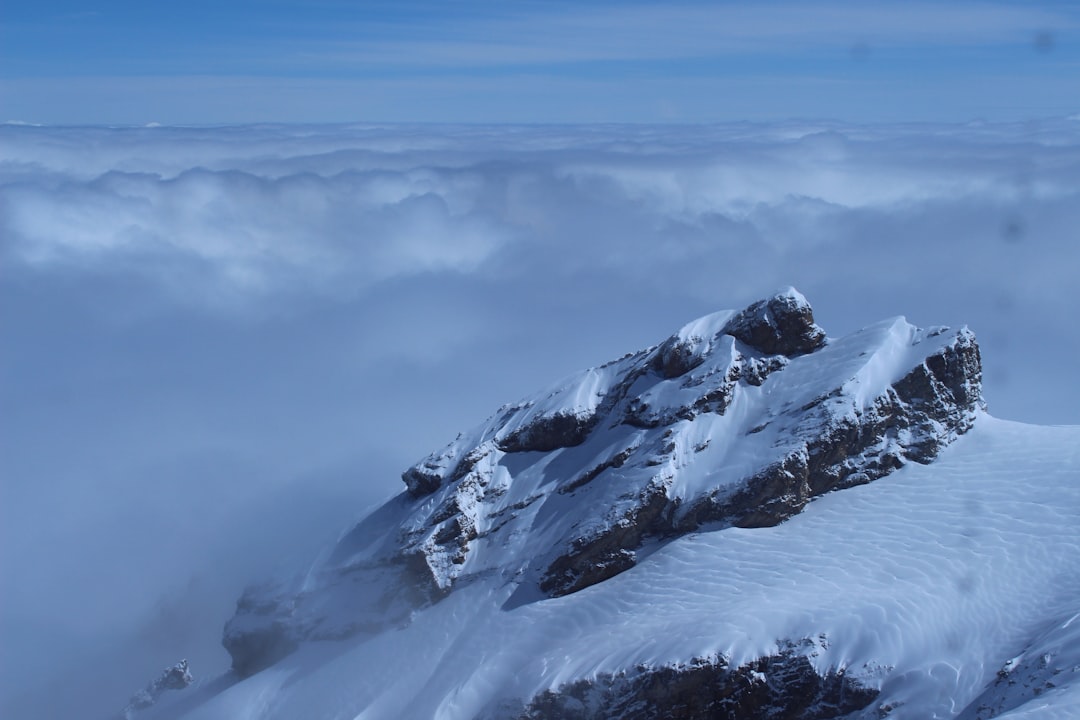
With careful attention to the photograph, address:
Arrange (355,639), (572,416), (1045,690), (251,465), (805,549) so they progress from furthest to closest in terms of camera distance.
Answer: (251,465) < (572,416) < (355,639) < (805,549) < (1045,690)

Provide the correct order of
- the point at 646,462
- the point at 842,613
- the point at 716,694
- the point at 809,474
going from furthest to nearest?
1. the point at 646,462
2. the point at 809,474
3. the point at 842,613
4. the point at 716,694

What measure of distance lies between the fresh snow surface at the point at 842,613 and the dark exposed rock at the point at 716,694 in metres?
0.57

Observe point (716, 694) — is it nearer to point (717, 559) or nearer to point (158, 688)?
point (717, 559)

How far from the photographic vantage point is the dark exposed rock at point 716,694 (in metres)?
39.8

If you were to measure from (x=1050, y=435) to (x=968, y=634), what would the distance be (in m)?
17.9

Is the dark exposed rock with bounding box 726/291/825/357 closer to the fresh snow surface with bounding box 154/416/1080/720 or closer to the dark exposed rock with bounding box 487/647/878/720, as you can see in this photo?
the fresh snow surface with bounding box 154/416/1080/720

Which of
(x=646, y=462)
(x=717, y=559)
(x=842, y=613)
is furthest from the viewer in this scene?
(x=646, y=462)

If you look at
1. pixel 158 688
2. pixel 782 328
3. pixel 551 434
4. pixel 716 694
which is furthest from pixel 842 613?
pixel 158 688

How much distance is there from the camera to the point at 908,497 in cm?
4966

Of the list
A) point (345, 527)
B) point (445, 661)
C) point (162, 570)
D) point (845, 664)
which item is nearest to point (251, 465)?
point (162, 570)

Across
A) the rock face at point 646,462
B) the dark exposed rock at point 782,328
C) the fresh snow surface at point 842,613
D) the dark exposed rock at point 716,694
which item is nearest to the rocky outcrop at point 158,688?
the fresh snow surface at point 842,613

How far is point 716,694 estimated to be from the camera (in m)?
40.8

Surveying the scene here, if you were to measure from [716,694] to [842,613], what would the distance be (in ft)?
19.4

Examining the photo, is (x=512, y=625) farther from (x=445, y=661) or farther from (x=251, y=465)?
(x=251, y=465)
